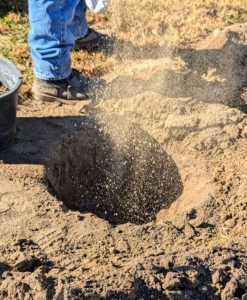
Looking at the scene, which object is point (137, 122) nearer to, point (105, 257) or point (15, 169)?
point (15, 169)

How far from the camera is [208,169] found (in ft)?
12.1

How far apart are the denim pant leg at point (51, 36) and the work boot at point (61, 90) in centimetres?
6

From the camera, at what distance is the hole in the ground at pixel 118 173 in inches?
154

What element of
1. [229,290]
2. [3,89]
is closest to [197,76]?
[3,89]

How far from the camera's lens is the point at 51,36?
4.04 metres

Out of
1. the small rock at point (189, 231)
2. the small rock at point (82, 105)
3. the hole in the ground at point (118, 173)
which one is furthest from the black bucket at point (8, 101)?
the small rock at point (189, 231)

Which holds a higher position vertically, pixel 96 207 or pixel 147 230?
pixel 147 230

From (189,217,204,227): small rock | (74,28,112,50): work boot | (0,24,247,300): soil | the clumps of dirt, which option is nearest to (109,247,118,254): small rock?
(0,24,247,300): soil

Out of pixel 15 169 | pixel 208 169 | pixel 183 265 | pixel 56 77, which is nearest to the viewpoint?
pixel 183 265

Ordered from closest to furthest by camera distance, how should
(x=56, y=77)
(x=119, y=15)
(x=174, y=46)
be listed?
(x=56, y=77), (x=174, y=46), (x=119, y=15)

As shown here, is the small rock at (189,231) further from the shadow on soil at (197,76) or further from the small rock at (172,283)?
the shadow on soil at (197,76)

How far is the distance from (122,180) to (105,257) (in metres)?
1.36

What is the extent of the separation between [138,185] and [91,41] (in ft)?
6.01

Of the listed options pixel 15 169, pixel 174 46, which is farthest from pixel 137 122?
pixel 174 46
